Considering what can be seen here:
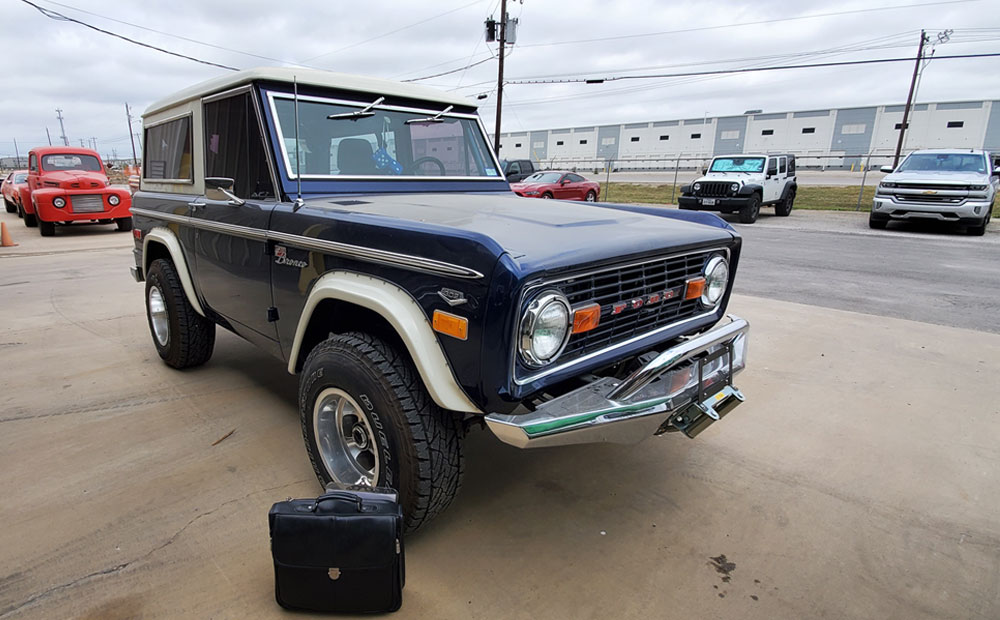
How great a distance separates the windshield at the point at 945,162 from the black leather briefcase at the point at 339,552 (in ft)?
50.1

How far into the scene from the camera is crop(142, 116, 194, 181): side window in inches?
144

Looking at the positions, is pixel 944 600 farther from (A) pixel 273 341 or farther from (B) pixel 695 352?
(A) pixel 273 341

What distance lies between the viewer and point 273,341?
2.96 m

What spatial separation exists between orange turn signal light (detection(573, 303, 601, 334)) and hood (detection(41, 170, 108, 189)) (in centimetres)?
1385

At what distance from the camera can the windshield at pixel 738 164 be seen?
1598 cm

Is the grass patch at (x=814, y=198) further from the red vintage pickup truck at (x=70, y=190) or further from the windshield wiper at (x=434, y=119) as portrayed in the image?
the windshield wiper at (x=434, y=119)

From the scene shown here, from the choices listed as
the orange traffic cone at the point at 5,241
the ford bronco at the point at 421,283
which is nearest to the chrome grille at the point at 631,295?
the ford bronco at the point at 421,283

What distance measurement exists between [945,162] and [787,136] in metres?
46.0

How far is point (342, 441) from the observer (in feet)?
8.36

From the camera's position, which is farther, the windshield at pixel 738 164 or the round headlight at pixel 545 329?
the windshield at pixel 738 164

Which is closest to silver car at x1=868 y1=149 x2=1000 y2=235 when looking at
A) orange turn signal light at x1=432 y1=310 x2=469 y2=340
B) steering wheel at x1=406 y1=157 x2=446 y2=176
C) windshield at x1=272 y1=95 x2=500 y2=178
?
windshield at x1=272 y1=95 x2=500 y2=178

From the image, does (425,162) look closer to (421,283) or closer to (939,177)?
(421,283)

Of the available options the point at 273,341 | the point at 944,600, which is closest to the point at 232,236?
the point at 273,341

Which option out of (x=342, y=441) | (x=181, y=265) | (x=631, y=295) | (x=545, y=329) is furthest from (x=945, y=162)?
(x=181, y=265)
